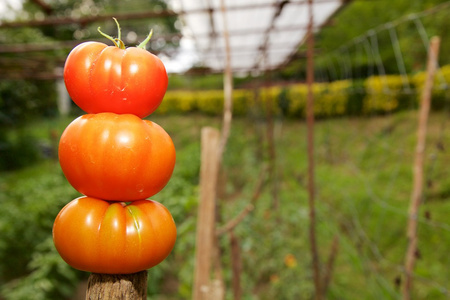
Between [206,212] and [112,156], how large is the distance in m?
0.91

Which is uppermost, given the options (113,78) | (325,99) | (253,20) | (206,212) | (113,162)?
(253,20)

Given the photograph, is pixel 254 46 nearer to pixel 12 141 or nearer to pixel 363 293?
pixel 363 293

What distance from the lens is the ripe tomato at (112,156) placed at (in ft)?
1.72

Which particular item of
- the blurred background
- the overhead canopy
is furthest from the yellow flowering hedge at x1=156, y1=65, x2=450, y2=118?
the overhead canopy

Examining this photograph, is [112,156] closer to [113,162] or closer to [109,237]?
[113,162]

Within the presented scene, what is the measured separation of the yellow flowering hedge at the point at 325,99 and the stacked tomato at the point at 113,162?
5.13 metres

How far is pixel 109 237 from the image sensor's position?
0.52 meters

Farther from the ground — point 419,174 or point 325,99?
point 325,99

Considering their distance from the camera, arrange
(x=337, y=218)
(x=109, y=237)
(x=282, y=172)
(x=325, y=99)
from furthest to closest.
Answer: (x=325, y=99), (x=282, y=172), (x=337, y=218), (x=109, y=237)

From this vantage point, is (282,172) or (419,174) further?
(282,172)

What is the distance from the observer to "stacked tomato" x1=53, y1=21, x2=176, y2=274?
1.70 ft

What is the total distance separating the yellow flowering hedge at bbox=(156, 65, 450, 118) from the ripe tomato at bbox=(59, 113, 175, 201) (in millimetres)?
5136

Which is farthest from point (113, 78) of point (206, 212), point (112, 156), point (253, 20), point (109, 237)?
point (253, 20)

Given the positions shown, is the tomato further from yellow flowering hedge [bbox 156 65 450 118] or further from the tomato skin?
yellow flowering hedge [bbox 156 65 450 118]
